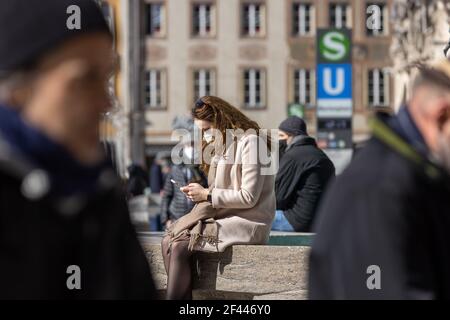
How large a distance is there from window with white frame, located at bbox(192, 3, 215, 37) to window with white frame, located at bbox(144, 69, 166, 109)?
2327mm

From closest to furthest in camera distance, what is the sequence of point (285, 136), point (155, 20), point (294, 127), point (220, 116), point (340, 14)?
point (220, 116) → point (294, 127) → point (285, 136) → point (340, 14) → point (155, 20)

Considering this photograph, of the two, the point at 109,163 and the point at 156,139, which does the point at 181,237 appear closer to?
the point at 109,163

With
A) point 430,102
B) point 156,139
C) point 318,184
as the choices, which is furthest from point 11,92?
point 156,139

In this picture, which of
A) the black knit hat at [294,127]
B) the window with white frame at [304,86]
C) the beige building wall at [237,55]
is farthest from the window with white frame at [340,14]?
the black knit hat at [294,127]

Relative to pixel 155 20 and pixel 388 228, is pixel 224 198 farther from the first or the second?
pixel 155 20

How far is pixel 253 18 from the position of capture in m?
53.9

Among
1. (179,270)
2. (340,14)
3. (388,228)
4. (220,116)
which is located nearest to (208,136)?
(220,116)

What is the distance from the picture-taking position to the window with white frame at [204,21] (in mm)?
53812

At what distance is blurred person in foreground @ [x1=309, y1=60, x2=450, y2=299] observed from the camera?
11.4 feet

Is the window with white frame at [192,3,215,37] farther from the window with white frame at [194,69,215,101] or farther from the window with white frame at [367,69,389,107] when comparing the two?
the window with white frame at [367,69,389,107]

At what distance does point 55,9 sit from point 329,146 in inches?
703

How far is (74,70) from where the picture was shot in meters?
2.94

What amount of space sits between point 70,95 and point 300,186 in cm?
632

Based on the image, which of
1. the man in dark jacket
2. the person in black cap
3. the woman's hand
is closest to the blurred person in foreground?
the person in black cap
